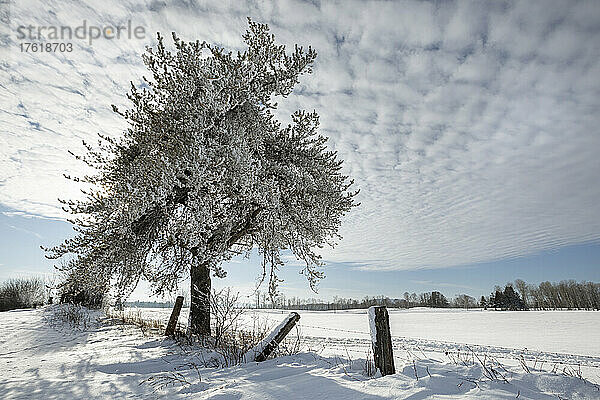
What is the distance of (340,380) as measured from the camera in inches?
187

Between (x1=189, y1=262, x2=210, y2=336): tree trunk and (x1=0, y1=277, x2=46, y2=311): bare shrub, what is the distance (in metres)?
48.7

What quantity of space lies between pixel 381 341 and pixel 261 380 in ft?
6.42

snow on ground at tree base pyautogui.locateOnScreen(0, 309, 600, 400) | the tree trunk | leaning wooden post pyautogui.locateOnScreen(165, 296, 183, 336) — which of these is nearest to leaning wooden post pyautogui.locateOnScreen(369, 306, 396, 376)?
snow on ground at tree base pyautogui.locateOnScreen(0, 309, 600, 400)

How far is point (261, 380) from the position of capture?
4.98 meters

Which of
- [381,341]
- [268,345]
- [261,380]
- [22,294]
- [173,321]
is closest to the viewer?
[261,380]

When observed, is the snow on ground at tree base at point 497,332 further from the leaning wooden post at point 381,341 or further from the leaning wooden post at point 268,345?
the leaning wooden post at point 381,341

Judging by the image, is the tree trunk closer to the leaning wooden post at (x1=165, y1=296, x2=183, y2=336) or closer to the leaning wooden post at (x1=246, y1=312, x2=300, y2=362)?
the leaning wooden post at (x1=165, y1=296, x2=183, y2=336)

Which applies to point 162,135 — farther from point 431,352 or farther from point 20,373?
point 431,352

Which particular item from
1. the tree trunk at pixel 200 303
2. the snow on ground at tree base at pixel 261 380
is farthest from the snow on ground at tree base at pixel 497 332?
the snow on ground at tree base at pixel 261 380

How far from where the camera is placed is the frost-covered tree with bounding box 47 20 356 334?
9.16 meters

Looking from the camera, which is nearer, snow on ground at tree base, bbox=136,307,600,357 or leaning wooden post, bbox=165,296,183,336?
leaning wooden post, bbox=165,296,183,336

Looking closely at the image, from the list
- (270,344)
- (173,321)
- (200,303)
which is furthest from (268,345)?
(173,321)

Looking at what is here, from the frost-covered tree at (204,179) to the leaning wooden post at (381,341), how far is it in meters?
4.98

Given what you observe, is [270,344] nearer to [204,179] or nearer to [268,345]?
[268,345]
